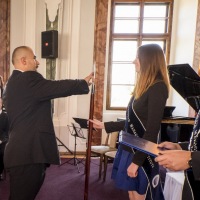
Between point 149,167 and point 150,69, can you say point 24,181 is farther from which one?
point 150,69

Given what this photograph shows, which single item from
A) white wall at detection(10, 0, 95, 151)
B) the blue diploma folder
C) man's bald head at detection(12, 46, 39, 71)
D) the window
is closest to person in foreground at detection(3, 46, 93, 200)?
man's bald head at detection(12, 46, 39, 71)

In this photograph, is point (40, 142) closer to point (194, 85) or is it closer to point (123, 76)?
point (194, 85)

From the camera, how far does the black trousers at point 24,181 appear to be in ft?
5.47

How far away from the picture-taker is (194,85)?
1994 millimetres

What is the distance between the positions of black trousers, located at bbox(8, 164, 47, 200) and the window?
3503 millimetres

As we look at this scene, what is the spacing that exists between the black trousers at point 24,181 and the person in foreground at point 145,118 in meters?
0.61

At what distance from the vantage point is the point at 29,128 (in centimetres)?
167

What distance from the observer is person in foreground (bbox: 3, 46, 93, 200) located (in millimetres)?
1651

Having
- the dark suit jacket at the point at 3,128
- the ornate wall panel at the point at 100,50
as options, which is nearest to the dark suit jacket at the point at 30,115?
the dark suit jacket at the point at 3,128

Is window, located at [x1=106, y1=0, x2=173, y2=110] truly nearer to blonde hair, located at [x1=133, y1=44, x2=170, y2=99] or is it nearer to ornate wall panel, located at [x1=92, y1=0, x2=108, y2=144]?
ornate wall panel, located at [x1=92, y1=0, x2=108, y2=144]

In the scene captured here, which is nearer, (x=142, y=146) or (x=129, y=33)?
Answer: (x=142, y=146)

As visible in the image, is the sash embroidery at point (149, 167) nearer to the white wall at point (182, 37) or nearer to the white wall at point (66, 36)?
the white wall at point (182, 37)

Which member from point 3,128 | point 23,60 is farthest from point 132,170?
point 3,128

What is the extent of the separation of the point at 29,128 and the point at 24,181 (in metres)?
0.39
